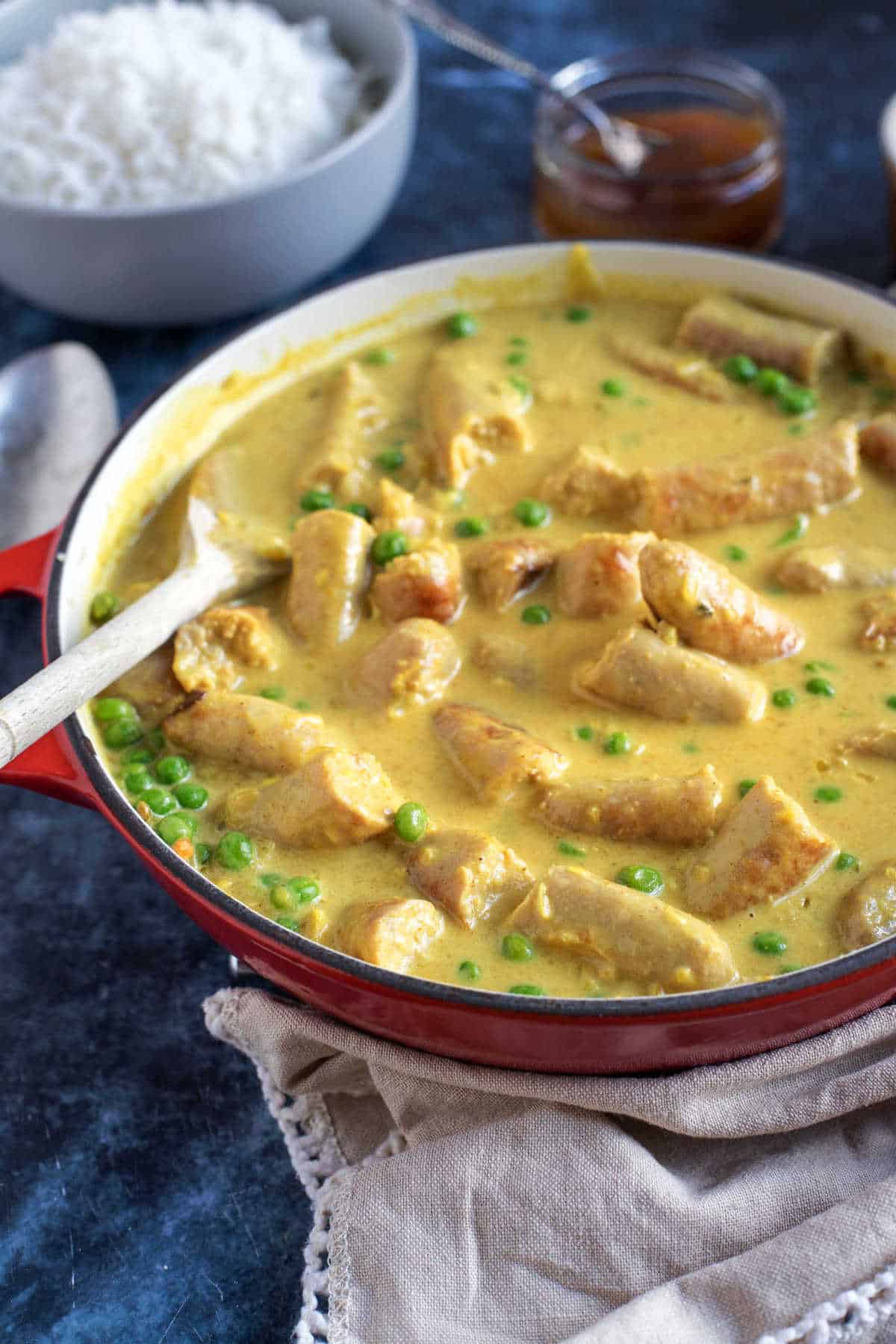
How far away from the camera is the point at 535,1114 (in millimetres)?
2869

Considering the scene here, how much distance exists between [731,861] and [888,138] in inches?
111

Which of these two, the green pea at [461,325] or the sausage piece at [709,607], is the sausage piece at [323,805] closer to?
the sausage piece at [709,607]

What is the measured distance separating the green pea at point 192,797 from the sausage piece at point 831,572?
1.46 m

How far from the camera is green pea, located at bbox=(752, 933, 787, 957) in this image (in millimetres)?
2904

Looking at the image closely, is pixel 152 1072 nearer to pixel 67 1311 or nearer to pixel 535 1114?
pixel 67 1311

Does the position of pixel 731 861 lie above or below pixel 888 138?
below

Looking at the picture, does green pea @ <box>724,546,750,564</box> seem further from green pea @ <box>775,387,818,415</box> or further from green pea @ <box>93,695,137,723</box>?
green pea @ <box>93,695,137,723</box>

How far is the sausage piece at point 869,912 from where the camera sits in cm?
289

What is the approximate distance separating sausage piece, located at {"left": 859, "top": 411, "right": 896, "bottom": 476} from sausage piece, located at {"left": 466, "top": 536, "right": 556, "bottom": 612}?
0.90m

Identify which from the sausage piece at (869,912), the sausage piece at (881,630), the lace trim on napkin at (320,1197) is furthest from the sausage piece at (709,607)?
the lace trim on napkin at (320,1197)

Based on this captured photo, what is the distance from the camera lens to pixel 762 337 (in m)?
4.09

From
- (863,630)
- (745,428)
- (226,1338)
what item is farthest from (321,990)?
(745,428)

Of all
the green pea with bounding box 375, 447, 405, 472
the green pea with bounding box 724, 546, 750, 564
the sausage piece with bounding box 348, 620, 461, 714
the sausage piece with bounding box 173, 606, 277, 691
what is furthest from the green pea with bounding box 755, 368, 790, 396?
the sausage piece with bounding box 173, 606, 277, 691

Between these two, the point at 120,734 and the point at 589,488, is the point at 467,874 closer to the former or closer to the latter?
the point at 120,734
